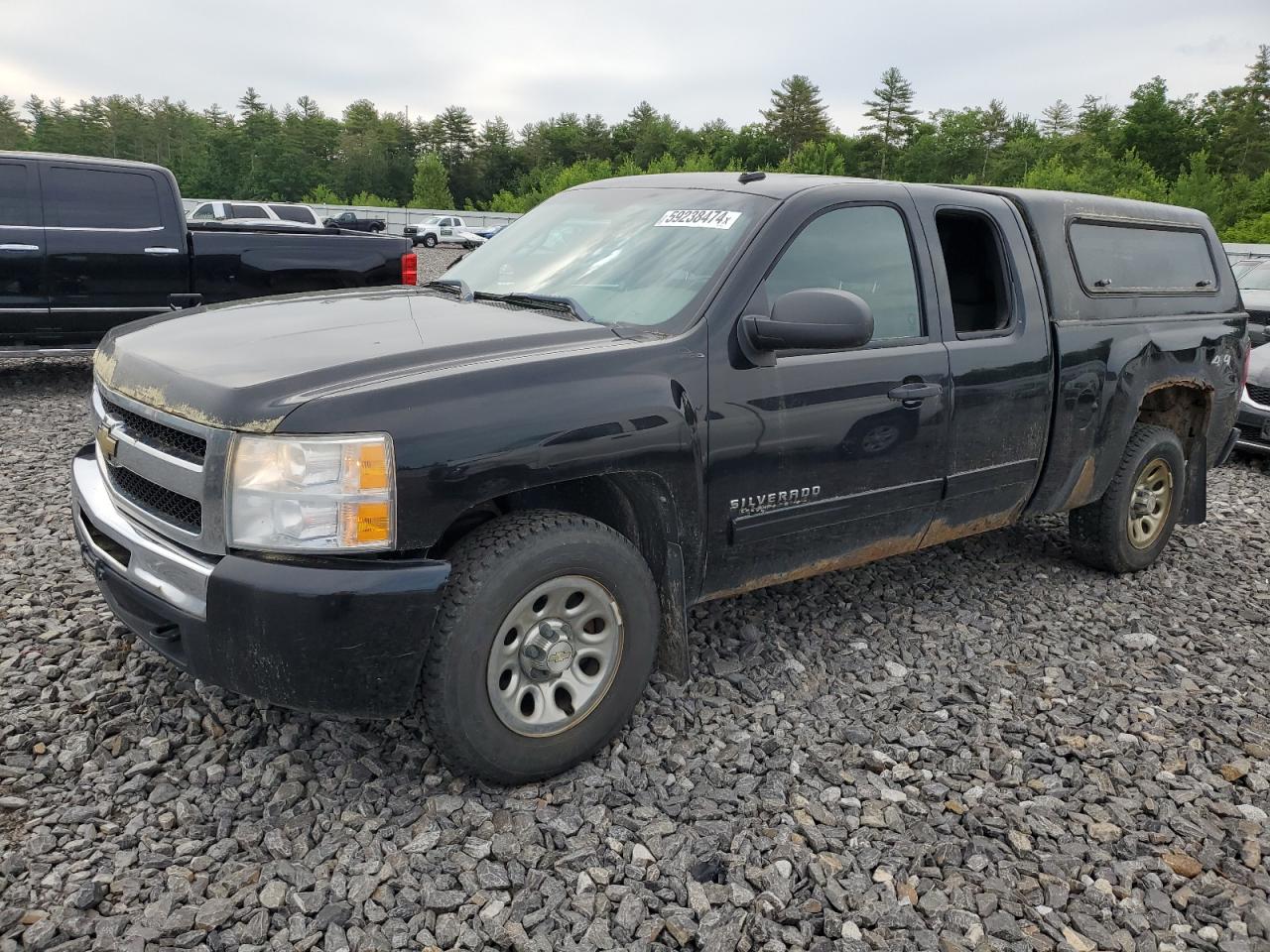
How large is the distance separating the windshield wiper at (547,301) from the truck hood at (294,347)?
10 centimetres

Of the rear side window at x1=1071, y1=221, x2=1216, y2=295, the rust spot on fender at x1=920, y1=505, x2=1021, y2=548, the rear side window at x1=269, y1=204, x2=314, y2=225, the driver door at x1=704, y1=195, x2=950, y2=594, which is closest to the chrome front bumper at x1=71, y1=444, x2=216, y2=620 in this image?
the driver door at x1=704, y1=195, x2=950, y2=594

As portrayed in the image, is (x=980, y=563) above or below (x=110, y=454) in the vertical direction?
below

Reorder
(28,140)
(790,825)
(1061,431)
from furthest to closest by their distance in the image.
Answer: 1. (28,140)
2. (1061,431)
3. (790,825)

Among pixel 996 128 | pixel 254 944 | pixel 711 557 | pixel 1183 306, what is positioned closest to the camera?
pixel 254 944

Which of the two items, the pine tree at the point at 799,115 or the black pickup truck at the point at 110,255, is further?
the pine tree at the point at 799,115

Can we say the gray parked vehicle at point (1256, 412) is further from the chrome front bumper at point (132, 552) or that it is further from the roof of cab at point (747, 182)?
the chrome front bumper at point (132, 552)

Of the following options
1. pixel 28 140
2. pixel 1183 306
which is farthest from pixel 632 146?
pixel 1183 306

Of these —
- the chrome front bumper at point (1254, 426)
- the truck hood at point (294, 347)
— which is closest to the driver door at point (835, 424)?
the truck hood at point (294, 347)

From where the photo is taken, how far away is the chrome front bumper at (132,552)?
2520 millimetres

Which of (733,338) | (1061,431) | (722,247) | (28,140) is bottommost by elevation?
(1061,431)

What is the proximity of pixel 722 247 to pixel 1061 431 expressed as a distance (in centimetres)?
191

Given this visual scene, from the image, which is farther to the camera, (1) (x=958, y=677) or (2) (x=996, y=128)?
(2) (x=996, y=128)

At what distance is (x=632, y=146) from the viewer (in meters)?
100

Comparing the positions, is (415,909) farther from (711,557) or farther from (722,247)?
(722,247)
